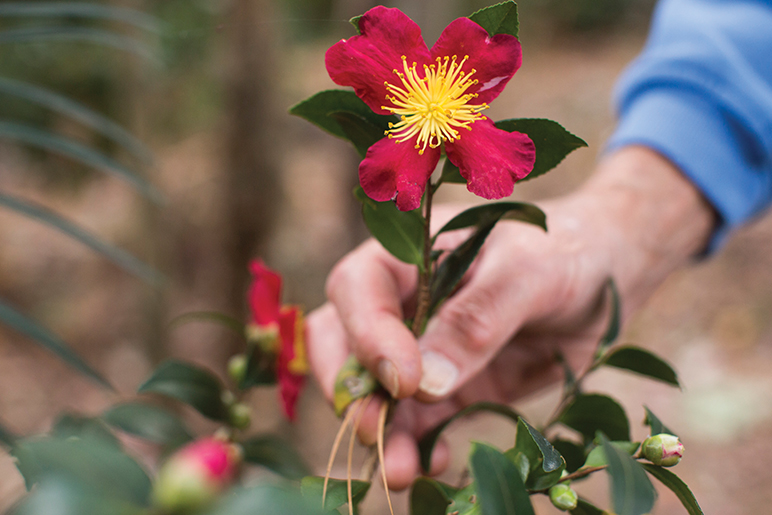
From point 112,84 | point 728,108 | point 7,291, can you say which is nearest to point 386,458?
point 728,108

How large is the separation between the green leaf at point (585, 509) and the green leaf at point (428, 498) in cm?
10

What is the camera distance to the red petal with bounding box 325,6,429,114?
37cm

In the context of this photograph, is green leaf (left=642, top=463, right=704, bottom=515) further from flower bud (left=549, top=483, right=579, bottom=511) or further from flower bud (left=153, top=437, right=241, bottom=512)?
flower bud (left=153, top=437, right=241, bottom=512)

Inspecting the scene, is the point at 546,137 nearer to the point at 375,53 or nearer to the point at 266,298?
the point at 375,53

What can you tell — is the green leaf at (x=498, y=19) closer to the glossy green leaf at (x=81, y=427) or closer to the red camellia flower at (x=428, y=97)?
the red camellia flower at (x=428, y=97)

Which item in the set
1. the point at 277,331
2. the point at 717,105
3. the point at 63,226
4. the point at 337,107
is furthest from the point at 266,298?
the point at 717,105

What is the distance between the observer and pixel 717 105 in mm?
1079

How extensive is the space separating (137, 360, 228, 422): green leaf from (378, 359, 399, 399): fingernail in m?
0.24

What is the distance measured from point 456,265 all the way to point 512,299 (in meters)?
0.26

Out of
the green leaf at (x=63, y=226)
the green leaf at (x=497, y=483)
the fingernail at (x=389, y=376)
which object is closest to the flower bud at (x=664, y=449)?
the green leaf at (x=497, y=483)

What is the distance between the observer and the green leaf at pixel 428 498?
1.35 ft

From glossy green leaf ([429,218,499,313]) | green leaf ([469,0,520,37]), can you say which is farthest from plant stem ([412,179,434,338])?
green leaf ([469,0,520,37])

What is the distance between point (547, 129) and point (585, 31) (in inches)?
241

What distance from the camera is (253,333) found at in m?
0.72
